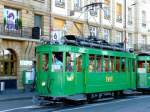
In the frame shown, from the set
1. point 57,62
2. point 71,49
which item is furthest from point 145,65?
point 57,62

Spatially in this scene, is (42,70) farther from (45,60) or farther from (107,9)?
(107,9)

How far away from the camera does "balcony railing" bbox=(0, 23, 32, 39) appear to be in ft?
105

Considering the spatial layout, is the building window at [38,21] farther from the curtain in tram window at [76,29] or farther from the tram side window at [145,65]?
the tram side window at [145,65]

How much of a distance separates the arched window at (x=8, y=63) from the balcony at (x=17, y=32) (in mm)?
1347

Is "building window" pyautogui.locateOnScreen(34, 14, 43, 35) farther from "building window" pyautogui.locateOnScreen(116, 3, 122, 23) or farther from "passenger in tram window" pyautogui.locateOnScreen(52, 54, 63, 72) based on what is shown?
"passenger in tram window" pyautogui.locateOnScreen(52, 54, 63, 72)

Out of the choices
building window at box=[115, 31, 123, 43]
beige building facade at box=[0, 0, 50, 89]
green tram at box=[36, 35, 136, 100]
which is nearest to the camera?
green tram at box=[36, 35, 136, 100]

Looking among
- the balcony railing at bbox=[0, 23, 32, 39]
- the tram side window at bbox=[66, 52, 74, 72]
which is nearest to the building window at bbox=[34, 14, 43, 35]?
the balcony railing at bbox=[0, 23, 32, 39]

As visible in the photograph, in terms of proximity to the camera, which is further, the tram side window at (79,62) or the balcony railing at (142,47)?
the balcony railing at (142,47)

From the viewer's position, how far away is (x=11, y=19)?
33.4m

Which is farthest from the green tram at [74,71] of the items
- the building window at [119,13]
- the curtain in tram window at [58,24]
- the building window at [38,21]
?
the building window at [119,13]

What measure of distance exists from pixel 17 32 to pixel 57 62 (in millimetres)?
14588

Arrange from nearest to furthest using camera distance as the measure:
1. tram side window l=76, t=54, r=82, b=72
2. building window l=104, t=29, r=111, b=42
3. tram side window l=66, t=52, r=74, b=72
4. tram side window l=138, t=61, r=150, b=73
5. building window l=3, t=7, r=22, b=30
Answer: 1. tram side window l=66, t=52, r=74, b=72
2. tram side window l=76, t=54, r=82, b=72
3. tram side window l=138, t=61, r=150, b=73
4. building window l=3, t=7, r=22, b=30
5. building window l=104, t=29, r=111, b=42

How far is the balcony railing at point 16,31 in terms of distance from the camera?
32125 millimetres

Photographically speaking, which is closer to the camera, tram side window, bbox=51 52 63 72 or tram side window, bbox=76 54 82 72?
tram side window, bbox=51 52 63 72
